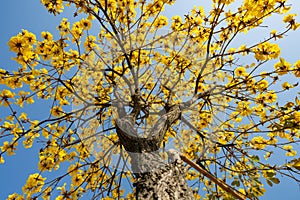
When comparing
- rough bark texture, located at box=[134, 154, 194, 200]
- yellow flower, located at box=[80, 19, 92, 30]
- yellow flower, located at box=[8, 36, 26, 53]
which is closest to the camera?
rough bark texture, located at box=[134, 154, 194, 200]

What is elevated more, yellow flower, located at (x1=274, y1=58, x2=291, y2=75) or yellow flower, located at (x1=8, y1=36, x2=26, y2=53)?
yellow flower, located at (x1=8, y1=36, x2=26, y2=53)

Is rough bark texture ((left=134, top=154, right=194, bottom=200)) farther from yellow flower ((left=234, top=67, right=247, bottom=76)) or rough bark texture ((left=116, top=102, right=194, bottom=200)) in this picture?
yellow flower ((left=234, top=67, right=247, bottom=76))

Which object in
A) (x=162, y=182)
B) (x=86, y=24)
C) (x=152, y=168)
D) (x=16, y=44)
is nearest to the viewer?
(x=162, y=182)

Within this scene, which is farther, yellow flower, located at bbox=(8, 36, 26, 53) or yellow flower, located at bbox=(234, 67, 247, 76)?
yellow flower, located at bbox=(234, 67, 247, 76)

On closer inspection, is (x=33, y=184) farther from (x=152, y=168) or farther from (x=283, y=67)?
(x=283, y=67)

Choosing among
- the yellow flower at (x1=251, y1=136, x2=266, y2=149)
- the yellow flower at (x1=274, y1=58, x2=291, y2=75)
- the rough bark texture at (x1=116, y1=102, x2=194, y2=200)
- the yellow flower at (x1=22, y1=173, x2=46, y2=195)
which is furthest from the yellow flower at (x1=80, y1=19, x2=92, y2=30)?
the yellow flower at (x1=251, y1=136, x2=266, y2=149)

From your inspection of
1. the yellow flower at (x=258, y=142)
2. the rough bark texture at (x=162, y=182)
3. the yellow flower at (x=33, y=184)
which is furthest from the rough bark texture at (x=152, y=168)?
the yellow flower at (x=258, y=142)

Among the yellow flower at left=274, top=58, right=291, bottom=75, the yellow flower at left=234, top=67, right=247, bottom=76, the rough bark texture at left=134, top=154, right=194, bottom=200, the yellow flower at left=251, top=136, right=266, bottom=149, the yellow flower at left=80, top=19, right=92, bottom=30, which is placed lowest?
the rough bark texture at left=134, top=154, right=194, bottom=200

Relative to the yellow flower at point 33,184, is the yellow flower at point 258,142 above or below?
above

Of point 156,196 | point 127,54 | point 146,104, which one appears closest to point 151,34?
point 127,54

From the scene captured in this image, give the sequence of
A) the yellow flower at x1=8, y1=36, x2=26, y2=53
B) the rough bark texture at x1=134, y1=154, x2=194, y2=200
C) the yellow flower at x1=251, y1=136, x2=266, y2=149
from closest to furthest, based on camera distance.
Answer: the rough bark texture at x1=134, y1=154, x2=194, y2=200, the yellow flower at x1=8, y1=36, x2=26, y2=53, the yellow flower at x1=251, y1=136, x2=266, y2=149

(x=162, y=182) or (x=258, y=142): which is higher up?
(x=258, y=142)

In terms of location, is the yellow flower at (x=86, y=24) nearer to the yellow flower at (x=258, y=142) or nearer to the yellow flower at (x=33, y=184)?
the yellow flower at (x=33, y=184)

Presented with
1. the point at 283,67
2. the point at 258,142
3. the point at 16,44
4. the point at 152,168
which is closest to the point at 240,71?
the point at 283,67
